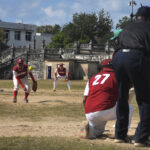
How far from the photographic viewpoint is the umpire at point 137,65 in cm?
633

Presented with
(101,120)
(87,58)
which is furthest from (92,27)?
(101,120)

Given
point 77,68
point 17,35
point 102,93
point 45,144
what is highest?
point 17,35

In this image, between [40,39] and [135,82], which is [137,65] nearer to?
[135,82]

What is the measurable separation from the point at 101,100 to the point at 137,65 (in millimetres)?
1469

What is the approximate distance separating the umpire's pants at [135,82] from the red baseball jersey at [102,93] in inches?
27.4

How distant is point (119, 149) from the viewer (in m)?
6.25

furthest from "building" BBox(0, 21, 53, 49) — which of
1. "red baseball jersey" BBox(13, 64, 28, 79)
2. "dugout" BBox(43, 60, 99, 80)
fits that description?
"red baseball jersey" BBox(13, 64, 28, 79)

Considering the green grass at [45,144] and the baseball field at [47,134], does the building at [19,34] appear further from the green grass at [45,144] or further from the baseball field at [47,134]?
the green grass at [45,144]

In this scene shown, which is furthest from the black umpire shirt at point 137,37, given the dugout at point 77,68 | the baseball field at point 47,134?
the dugout at point 77,68

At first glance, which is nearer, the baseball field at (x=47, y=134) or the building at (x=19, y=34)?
the baseball field at (x=47, y=134)

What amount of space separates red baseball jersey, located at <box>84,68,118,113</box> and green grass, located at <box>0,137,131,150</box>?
787 millimetres

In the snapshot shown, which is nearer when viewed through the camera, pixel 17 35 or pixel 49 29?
pixel 17 35

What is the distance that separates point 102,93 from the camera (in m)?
7.52

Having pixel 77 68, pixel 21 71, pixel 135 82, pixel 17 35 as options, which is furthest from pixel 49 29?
pixel 135 82
